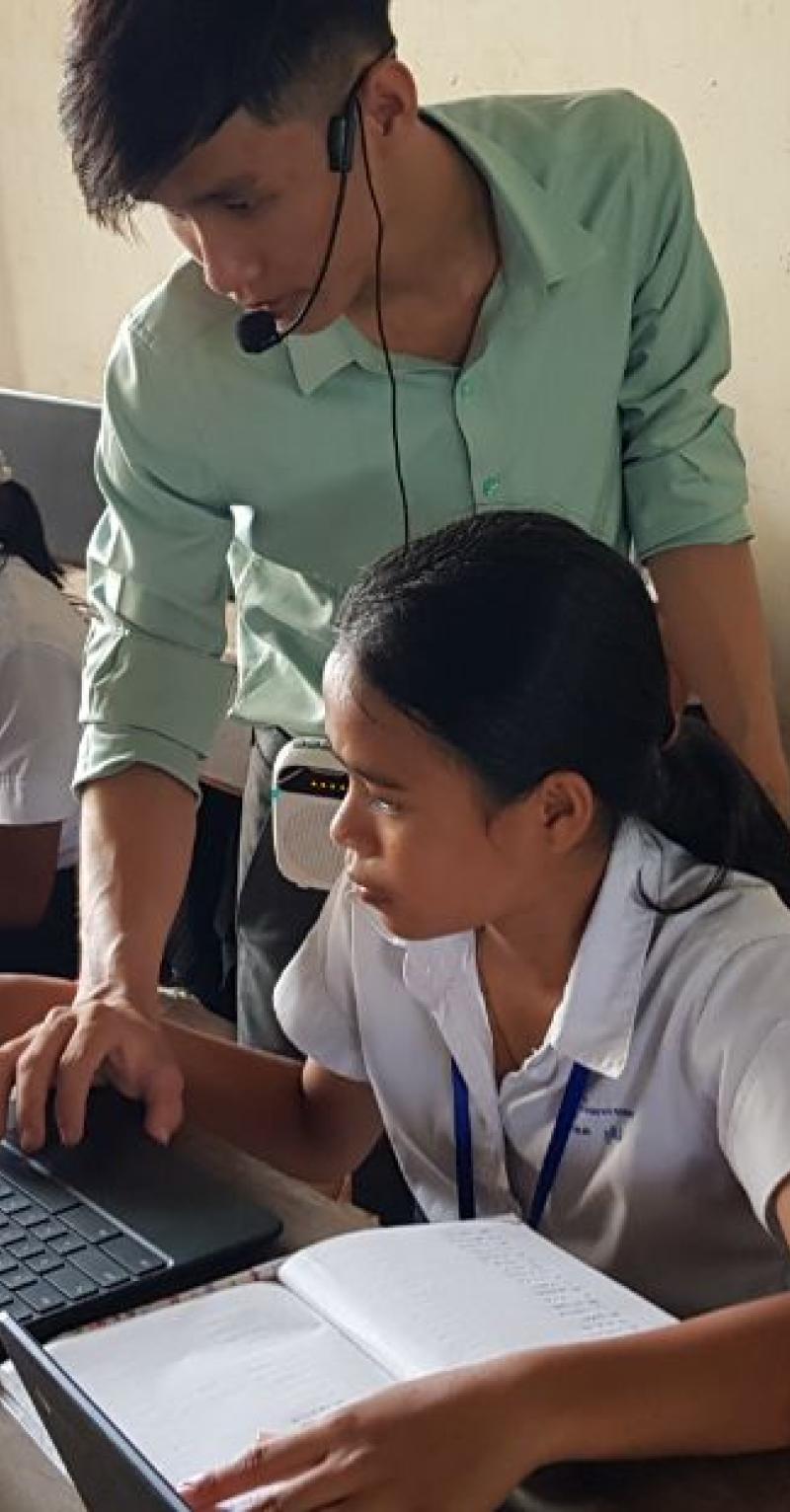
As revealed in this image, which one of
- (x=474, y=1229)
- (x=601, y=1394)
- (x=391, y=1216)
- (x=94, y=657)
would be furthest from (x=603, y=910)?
(x=391, y=1216)

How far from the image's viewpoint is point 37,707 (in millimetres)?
2135

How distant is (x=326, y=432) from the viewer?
1329 mm

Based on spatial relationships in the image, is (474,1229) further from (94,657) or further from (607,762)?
Result: (94,657)

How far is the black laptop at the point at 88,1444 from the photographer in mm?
597

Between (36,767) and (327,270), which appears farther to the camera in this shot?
(36,767)

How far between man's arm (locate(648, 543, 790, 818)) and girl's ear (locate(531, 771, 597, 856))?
30 cm

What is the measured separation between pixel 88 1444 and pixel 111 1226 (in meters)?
0.33

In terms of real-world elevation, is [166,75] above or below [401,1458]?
above

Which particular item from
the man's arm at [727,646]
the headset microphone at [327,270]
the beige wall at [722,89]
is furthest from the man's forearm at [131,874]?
the beige wall at [722,89]

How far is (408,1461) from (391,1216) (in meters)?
1.06

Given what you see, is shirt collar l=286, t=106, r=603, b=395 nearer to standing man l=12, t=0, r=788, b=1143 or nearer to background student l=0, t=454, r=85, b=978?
standing man l=12, t=0, r=788, b=1143

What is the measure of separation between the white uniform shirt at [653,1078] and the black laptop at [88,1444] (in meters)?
0.41

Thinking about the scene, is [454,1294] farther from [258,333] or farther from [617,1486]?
[258,333]

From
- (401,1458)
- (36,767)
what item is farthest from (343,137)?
(36,767)
